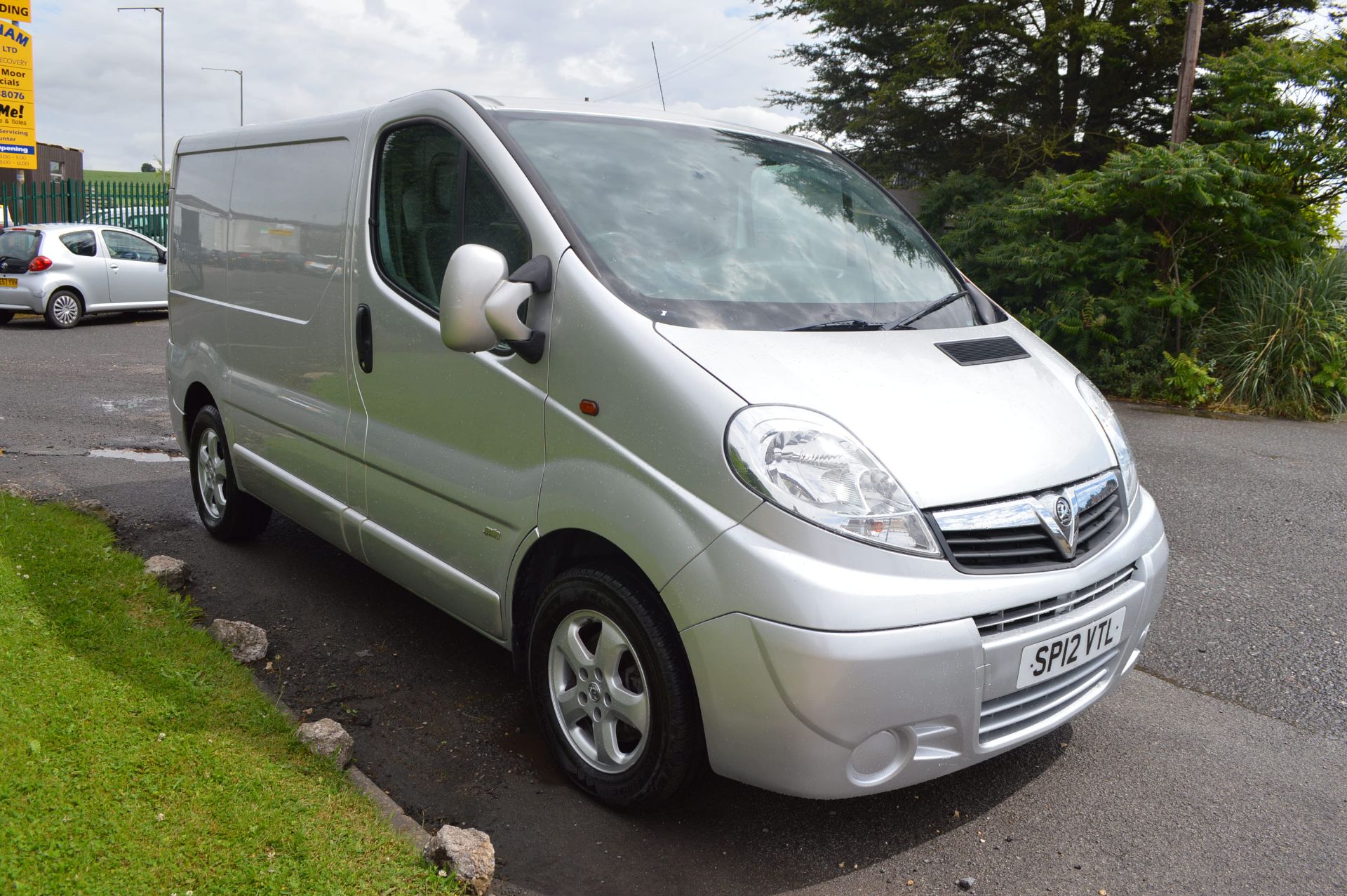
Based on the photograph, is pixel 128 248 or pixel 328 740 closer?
pixel 328 740

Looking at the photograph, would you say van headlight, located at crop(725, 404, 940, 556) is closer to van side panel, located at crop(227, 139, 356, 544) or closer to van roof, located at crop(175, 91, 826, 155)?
van roof, located at crop(175, 91, 826, 155)

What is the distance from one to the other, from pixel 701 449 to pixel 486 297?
2.61ft

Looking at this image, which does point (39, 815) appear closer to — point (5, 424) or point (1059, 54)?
point (5, 424)

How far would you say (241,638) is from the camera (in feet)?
12.9

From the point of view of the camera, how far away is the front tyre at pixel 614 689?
8.93 feet

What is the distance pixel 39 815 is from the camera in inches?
100

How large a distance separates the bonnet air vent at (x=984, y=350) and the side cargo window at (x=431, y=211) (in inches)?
51.1

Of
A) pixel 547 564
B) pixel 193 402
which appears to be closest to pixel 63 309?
pixel 193 402

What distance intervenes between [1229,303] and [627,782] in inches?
394

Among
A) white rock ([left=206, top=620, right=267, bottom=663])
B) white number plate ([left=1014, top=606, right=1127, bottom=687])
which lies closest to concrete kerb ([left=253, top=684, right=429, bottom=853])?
white rock ([left=206, top=620, right=267, bottom=663])

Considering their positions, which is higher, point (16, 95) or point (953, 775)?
point (16, 95)

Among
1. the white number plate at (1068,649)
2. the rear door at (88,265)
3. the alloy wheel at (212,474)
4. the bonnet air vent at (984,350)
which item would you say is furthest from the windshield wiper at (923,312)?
the rear door at (88,265)

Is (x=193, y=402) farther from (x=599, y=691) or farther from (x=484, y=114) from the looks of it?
(x=599, y=691)

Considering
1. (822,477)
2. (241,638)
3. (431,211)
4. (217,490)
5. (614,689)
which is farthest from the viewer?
(217,490)
